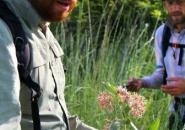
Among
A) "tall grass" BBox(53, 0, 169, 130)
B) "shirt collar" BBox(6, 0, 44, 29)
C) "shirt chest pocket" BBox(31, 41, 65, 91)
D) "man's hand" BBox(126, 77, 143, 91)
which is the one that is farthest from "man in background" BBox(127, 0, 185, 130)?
"shirt collar" BBox(6, 0, 44, 29)

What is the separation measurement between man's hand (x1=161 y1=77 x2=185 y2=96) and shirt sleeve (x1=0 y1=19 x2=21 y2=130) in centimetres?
189

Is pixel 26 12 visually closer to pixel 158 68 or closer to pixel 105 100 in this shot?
pixel 105 100

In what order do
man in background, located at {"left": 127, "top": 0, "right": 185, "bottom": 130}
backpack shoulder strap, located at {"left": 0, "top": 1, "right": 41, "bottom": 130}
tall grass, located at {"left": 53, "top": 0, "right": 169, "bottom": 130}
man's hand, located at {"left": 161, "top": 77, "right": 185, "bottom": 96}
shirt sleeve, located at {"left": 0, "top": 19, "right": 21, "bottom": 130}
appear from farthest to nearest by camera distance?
tall grass, located at {"left": 53, "top": 0, "right": 169, "bottom": 130} → man in background, located at {"left": 127, "top": 0, "right": 185, "bottom": 130} → man's hand, located at {"left": 161, "top": 77, "right": 185, "bottom": 96} → backpack shoulder strap, located at {"left": 0, "top": 1, "right": 41, "bottom": 130} → shirt sleeve, located at {"left": 0, "top": 19, "right": 21, "bottom": 130}

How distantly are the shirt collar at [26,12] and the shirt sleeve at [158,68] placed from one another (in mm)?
1872

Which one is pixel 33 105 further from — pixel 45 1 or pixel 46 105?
pixel 45 1

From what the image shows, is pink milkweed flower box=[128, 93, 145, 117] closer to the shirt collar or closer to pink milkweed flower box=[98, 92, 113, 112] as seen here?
pink milkweed flower box=[98, 92, 113, 112]

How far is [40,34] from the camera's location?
2.46 meters

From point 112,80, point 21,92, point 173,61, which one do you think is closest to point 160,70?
point 173,61

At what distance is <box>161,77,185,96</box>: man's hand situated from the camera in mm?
3820

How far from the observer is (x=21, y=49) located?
85.8 inches

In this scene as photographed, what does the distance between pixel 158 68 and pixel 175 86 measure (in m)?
0.46

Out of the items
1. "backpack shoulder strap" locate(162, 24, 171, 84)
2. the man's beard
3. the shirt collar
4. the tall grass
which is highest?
the shirt collar

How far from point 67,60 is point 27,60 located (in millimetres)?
3029

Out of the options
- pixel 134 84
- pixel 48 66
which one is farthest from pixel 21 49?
pixel 134 84
